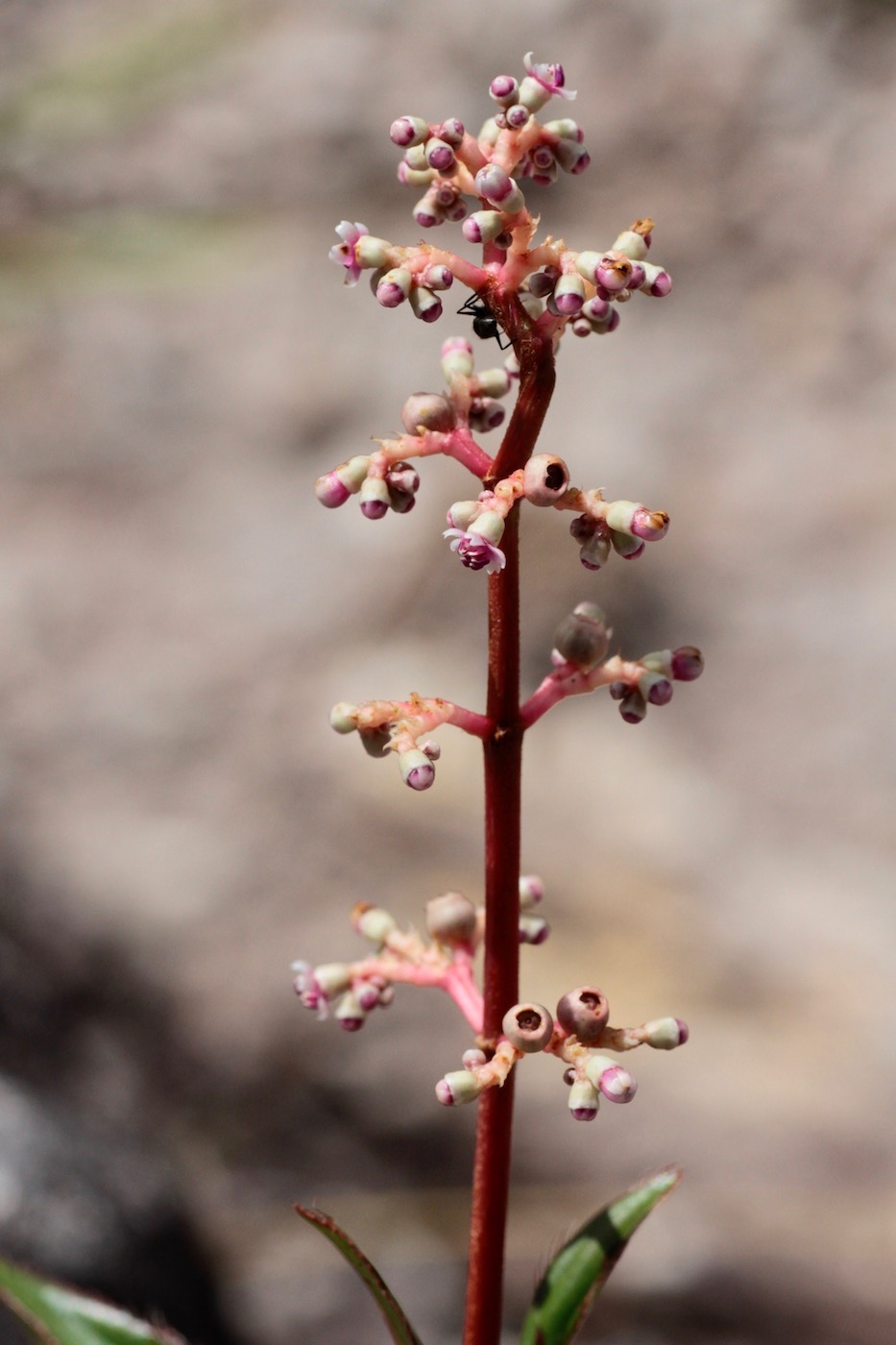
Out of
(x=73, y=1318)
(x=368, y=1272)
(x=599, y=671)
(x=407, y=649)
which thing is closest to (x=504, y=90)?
(x=599, y=671)

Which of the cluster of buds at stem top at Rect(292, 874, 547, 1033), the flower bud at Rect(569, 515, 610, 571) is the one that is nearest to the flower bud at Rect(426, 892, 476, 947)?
the cluster of buds at stem top at Rect(292, 874, 547, 1033)

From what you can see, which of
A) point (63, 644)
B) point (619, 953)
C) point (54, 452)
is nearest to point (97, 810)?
point (63, 644)

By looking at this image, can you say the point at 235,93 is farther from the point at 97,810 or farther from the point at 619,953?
the point at 619,953

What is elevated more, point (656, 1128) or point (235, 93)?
Answer: point (235, 93)

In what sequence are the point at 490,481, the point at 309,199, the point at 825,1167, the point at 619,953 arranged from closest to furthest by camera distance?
the point at 490,481
the point at 825,1167
the point at 619,953
the point at 309,199

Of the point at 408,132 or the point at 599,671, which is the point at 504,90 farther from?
the point at 599,671

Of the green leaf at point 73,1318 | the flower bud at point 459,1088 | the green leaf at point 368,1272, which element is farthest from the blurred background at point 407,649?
the flower bud at point 459,1088

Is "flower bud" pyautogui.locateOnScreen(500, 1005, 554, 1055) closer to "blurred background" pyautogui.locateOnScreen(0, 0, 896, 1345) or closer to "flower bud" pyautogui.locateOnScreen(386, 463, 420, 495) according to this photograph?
"flower bud" pyautogui.locateOnScreen(386, 463, 420, 495)

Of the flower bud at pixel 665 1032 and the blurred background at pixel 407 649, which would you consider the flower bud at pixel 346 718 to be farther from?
the blurred background at pixel 407 649
